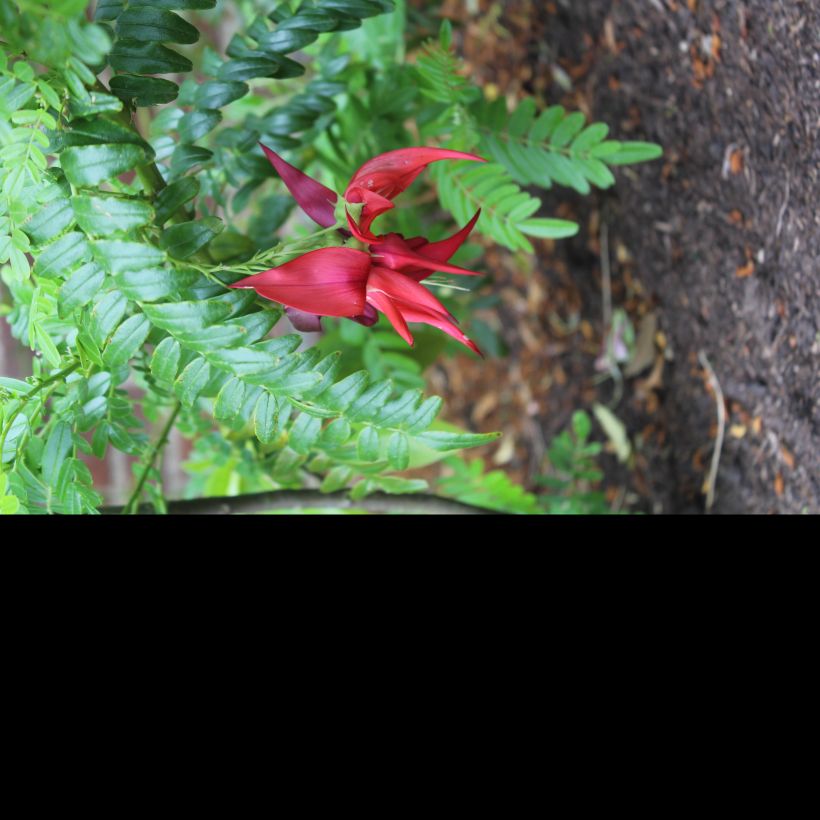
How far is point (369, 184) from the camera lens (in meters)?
0.62

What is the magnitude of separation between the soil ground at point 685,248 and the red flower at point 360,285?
0.38 m

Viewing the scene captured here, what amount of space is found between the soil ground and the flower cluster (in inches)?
14.4

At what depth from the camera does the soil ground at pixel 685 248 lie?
0.80 metres

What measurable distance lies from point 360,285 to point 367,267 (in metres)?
0.01

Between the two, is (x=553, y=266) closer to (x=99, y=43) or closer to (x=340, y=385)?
(x=340, y=385)

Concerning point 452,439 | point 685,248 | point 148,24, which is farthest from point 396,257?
point 685,248

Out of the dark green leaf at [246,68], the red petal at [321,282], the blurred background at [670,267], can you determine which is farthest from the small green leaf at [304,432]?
the blurred background at [670,267]

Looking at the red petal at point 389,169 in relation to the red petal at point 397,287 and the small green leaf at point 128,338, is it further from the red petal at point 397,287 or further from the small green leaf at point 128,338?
the small green leaf at point 128,338

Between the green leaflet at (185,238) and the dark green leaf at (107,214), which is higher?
the dark green leaf at (107,214)

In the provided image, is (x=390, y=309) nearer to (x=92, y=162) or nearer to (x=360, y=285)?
(x=360, y=285)

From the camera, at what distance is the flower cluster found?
571 mm
